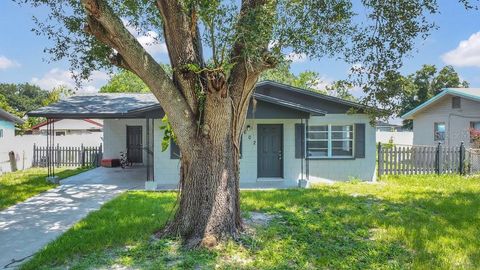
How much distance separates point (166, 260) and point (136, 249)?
706 mm

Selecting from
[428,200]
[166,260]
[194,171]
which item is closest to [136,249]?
[166,260]

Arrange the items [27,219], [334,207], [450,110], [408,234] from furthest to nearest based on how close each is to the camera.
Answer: [450,110], [334,207], [27,219], [408,234]

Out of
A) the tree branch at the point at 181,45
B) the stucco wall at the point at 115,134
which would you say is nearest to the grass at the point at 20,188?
the stucco wall at the point at 115,134

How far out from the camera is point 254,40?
5090mm

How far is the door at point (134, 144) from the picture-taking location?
61.2 ft

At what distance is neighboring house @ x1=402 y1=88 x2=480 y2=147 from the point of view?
18.1 m

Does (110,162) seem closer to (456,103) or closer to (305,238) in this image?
(305,238)

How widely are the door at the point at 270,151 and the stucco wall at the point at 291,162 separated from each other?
0.20 metres

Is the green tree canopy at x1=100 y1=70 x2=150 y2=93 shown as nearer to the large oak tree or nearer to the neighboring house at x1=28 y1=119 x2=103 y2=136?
the neighboring house at x1=28 y1=119 x2=103 y2=136

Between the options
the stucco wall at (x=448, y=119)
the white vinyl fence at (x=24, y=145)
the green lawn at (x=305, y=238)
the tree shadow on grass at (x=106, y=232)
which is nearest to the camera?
the green lawn at (x=305, y=238)

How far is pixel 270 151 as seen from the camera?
13.6m

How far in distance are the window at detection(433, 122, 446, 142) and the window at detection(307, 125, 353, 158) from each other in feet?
28.8

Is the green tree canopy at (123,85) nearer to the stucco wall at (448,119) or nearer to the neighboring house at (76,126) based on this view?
the neighboring house at (76,126)

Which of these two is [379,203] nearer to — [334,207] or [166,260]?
[334,207]
